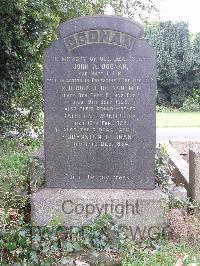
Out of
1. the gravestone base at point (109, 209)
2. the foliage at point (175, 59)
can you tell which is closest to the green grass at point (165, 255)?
the gravestone base at point (109, 209)

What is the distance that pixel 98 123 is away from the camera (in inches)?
204

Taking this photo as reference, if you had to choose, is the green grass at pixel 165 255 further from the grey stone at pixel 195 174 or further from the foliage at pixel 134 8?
the foliage at pixel 134 8

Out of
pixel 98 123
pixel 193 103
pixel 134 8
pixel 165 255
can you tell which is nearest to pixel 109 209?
pixel 165 255

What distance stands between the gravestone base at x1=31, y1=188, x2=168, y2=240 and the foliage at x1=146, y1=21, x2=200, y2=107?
23390mm

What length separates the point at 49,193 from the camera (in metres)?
5.12

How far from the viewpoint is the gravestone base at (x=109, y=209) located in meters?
4.94

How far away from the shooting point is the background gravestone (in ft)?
16.6

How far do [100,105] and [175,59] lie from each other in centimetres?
2366

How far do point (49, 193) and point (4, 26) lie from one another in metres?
5.60

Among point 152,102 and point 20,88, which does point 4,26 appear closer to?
point 20,88

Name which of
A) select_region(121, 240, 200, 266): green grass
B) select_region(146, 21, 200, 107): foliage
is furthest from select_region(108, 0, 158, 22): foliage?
select_region(146, 21, 200, 107): foliage

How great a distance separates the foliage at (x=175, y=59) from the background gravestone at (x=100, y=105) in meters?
23.1

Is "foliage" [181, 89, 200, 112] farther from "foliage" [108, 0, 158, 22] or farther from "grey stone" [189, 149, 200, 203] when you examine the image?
"grey stone" [189, 149, 200, 203]

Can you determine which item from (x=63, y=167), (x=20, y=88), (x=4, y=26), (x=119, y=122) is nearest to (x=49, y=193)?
(x=63, y=167)
